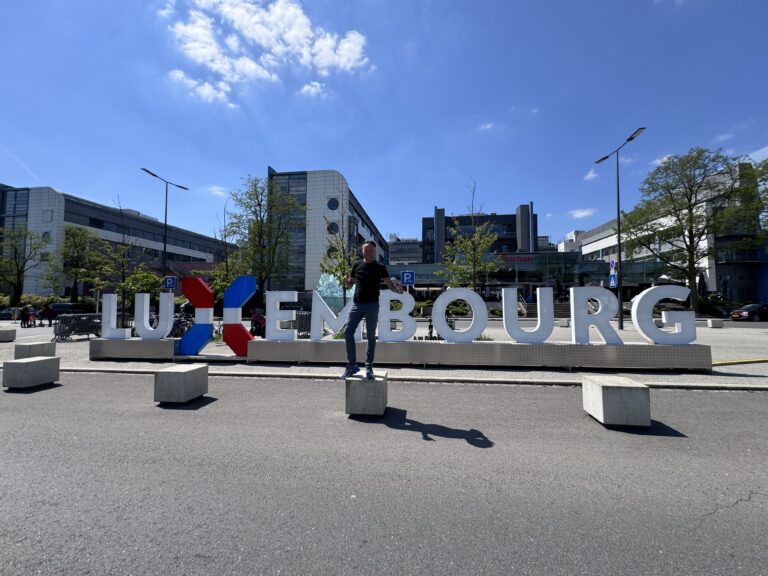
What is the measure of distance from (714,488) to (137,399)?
759 cm

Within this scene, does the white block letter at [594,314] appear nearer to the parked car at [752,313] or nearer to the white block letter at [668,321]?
the white block letter at [668,321]

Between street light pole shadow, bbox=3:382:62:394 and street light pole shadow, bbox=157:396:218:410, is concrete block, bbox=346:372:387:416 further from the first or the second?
street light pole shadow, bbox=3:382:62:394

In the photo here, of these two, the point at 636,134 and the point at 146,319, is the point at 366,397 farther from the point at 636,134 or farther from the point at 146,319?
the point at 636,134

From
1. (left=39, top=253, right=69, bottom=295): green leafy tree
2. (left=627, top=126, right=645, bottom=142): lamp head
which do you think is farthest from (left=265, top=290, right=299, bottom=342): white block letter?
(left=39, top=253, right=69, bottom=295): green leafy tree

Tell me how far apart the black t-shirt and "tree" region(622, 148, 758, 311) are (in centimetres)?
4147

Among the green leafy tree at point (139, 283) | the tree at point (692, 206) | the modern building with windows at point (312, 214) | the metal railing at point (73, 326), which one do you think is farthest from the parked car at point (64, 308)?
the tree at point (692, 206)

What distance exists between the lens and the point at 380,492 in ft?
10.2

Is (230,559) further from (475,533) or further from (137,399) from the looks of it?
(137,399)

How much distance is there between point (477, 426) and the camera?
4.94m

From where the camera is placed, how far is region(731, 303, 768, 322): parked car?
103ft

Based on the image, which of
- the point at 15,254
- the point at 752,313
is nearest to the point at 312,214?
the point at 15,254

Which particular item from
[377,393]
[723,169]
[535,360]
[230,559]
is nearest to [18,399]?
[377,393]

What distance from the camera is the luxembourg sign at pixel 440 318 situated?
9.30 m

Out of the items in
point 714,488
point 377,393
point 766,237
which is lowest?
point 714,488
